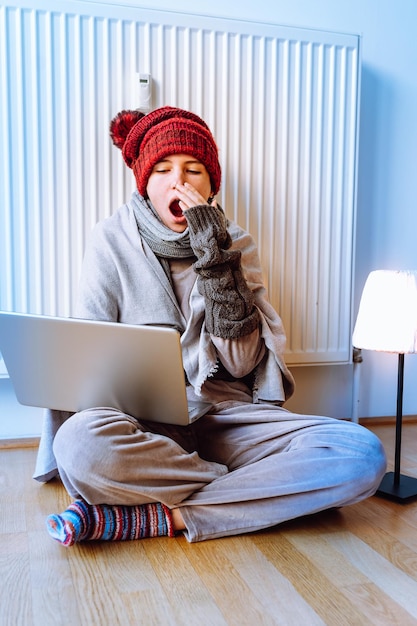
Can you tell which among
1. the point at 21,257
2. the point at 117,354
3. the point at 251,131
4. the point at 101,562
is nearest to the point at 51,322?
the point at 117,354

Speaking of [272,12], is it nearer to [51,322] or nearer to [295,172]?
[295,172]

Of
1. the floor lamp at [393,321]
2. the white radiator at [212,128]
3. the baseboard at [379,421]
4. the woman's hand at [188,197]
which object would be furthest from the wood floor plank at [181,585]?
the baseboard at [379,421]

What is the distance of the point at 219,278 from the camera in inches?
52.3

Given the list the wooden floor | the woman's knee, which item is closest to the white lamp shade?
the wooden floor

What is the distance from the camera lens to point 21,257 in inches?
68.9

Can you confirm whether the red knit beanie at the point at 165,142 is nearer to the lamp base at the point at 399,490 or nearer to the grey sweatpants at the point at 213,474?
the grey sweatpants at the point at 213,474

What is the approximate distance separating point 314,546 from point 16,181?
4.03ft

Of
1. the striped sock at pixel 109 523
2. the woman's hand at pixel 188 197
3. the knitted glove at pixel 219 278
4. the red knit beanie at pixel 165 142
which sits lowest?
the striped sock at pixel 109 523

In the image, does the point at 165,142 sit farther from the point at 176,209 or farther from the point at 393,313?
the point at 393,313

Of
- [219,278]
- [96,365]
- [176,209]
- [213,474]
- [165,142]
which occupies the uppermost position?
[165,142]

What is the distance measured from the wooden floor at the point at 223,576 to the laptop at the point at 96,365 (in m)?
0.26

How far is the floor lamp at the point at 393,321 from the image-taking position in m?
1.47

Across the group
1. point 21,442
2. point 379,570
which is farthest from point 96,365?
point 21,442

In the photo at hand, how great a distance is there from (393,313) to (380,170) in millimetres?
797
